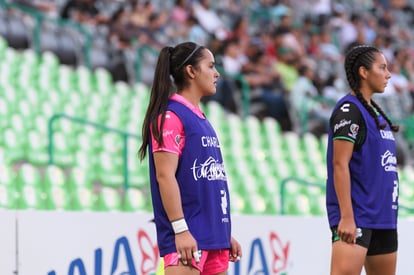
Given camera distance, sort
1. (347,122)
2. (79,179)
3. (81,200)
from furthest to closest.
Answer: (79,179), (81,200), (347,122)

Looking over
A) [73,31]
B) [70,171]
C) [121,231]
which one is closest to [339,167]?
[121,231]

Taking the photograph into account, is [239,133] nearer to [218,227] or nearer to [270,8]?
[270,8]

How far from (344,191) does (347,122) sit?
1.22 ft

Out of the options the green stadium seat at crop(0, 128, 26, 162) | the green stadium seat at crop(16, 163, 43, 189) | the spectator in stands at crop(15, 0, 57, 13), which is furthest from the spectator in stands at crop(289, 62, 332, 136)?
the green stadium seat at crop(16, 163, 43, 189)

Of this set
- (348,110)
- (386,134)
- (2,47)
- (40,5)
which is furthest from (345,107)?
(40,5)

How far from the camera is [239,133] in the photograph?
47.3 ft

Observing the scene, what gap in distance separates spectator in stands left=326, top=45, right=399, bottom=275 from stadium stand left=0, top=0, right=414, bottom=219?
10.9ft

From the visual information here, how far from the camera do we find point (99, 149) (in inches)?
467

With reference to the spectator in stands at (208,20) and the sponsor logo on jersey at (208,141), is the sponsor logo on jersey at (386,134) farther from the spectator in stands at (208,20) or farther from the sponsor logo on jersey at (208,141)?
the spectator in stands at (208,20)

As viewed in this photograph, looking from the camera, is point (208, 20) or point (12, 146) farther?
point (208, 20)

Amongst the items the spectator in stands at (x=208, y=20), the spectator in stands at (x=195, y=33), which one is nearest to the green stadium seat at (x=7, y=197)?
the spectator in stands at (x=195, y=33)

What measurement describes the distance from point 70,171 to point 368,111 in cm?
592

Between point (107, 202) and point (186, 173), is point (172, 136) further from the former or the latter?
point (107, 202)

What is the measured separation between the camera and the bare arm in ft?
18.5
